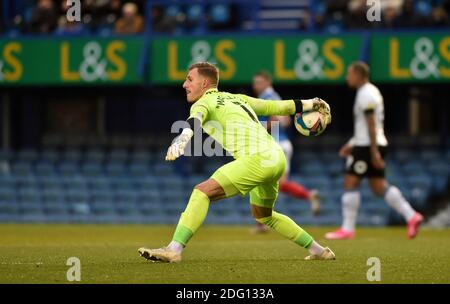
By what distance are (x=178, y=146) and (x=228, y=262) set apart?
5.46 feet

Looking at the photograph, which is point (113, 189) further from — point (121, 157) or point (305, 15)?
point (305, 15)

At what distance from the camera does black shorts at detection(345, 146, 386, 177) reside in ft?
43.8

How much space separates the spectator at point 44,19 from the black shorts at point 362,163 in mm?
10179

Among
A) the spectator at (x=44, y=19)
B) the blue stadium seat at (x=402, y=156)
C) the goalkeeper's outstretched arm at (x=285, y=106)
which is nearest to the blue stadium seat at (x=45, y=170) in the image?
the spectator at (x=44, y=19)

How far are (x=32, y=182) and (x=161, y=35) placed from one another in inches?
158

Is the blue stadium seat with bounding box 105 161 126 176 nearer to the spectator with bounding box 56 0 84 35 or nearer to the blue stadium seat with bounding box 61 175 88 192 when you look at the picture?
the blue stadium seat with bounding box 61 175 88 192

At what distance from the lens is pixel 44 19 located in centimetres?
2205

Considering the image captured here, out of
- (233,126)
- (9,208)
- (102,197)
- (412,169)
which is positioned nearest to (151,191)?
(102,197)

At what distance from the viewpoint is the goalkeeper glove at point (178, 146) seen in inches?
307

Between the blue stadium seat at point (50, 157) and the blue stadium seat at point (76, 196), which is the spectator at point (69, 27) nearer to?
the blue stadium seat at point (50, 157)

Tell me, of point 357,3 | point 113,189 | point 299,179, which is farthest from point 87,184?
point 357,3

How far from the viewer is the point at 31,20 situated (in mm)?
22109

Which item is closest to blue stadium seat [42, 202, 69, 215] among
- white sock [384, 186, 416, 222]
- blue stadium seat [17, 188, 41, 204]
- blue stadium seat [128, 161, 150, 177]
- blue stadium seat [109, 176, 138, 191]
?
blue stadium seat [17, 188, 41, 204]

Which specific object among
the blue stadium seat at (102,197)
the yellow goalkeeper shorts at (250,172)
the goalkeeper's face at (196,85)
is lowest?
the blue stadium seat at (102,197)
